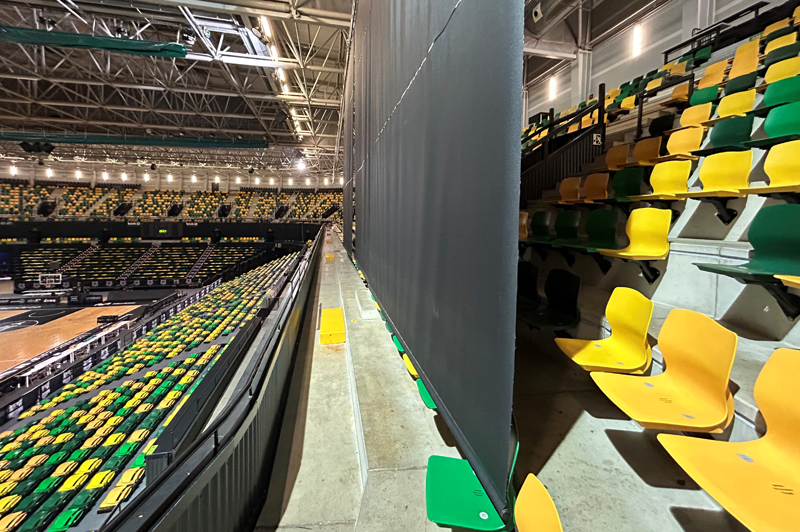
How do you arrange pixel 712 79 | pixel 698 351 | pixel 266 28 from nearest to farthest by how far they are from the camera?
pixel 698 351
pixel 712 79
pixel 266 28

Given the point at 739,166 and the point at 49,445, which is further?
the point at 49,445

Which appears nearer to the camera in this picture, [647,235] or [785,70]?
[647,235]

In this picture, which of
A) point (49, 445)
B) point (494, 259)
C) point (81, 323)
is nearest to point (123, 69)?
point (81, 323)

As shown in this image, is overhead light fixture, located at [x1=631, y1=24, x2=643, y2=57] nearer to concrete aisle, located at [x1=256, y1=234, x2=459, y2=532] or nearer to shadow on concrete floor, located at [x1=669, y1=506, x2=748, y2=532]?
concrete aisle, located at [x1=256, y1=234, x2=459, y2=532]

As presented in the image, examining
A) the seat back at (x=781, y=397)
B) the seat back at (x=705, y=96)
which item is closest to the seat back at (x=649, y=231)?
the seat back at (x=781, y=397)

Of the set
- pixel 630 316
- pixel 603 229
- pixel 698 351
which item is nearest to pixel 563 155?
pixel 603 229

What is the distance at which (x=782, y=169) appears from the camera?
6.06 feet

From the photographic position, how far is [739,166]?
7.10 feet

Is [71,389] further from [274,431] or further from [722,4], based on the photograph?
[722,4]

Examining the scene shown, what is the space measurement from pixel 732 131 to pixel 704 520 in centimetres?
301

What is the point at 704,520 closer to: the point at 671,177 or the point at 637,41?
the point at 671,177

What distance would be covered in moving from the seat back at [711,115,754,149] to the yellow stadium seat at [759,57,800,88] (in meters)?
1.15

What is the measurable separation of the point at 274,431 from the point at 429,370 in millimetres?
1016

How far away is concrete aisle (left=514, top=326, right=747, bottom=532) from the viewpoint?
1002 mm
